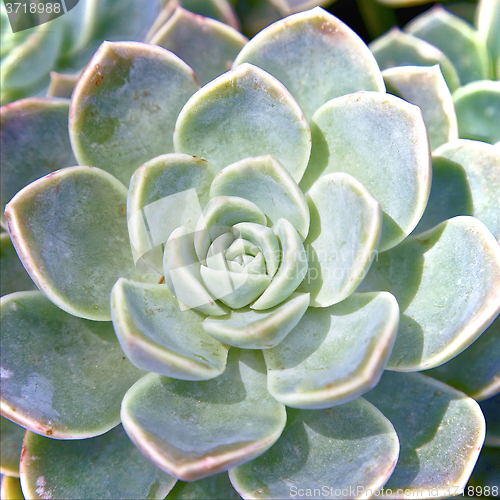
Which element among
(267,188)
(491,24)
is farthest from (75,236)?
(491,24)

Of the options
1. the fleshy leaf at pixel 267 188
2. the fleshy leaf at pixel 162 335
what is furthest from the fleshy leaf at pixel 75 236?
the fleshy leaf at pixel 267 188

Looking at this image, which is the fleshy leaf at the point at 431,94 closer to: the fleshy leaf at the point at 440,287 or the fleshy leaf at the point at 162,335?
the fleshy leaf at the point at 440,287

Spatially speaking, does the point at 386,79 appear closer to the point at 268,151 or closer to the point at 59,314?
the point at 268,151

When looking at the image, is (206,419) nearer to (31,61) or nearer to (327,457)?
(327,457)

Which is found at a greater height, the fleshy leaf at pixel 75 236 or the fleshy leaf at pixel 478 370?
the fleshy leaf at pixel 75 236

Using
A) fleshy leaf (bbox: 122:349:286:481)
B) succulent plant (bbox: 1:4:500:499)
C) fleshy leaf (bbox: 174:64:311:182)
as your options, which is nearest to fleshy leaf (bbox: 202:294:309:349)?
succulent plant (bbox: 1:4:500:499)

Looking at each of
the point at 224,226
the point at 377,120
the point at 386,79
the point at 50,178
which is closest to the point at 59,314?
the point at 50,178

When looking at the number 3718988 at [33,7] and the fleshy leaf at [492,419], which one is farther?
the number 3718988 at [33,7]
